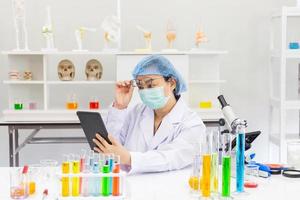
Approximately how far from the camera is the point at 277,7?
4.28 m

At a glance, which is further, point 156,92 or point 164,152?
point 156,92

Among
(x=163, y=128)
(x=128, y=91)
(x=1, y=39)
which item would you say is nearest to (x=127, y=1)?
(x=1, y=39)

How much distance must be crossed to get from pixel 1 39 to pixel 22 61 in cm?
42

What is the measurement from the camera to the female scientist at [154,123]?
6.63 feet

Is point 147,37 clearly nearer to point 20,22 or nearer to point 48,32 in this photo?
point 48,32

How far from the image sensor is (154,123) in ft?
7.66

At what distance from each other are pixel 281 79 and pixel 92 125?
227cm

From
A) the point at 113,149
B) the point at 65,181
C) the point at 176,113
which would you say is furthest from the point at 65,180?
the point at 176,113

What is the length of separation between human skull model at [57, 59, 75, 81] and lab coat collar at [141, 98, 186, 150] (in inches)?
65.5

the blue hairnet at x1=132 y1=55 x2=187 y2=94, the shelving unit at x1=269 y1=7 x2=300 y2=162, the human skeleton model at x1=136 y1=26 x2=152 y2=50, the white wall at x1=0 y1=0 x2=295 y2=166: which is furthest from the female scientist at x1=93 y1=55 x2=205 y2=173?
the white wall at x1=0 y1=0 x2=295 y2=166

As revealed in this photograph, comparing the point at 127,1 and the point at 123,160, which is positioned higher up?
the point at 127,1

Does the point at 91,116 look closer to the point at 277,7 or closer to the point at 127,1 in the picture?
the point at 127,1

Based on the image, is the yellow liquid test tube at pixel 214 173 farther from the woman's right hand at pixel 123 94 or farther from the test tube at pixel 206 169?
the woman's right hand at pixel 123 94

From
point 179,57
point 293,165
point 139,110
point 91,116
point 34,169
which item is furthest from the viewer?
point 179,57
